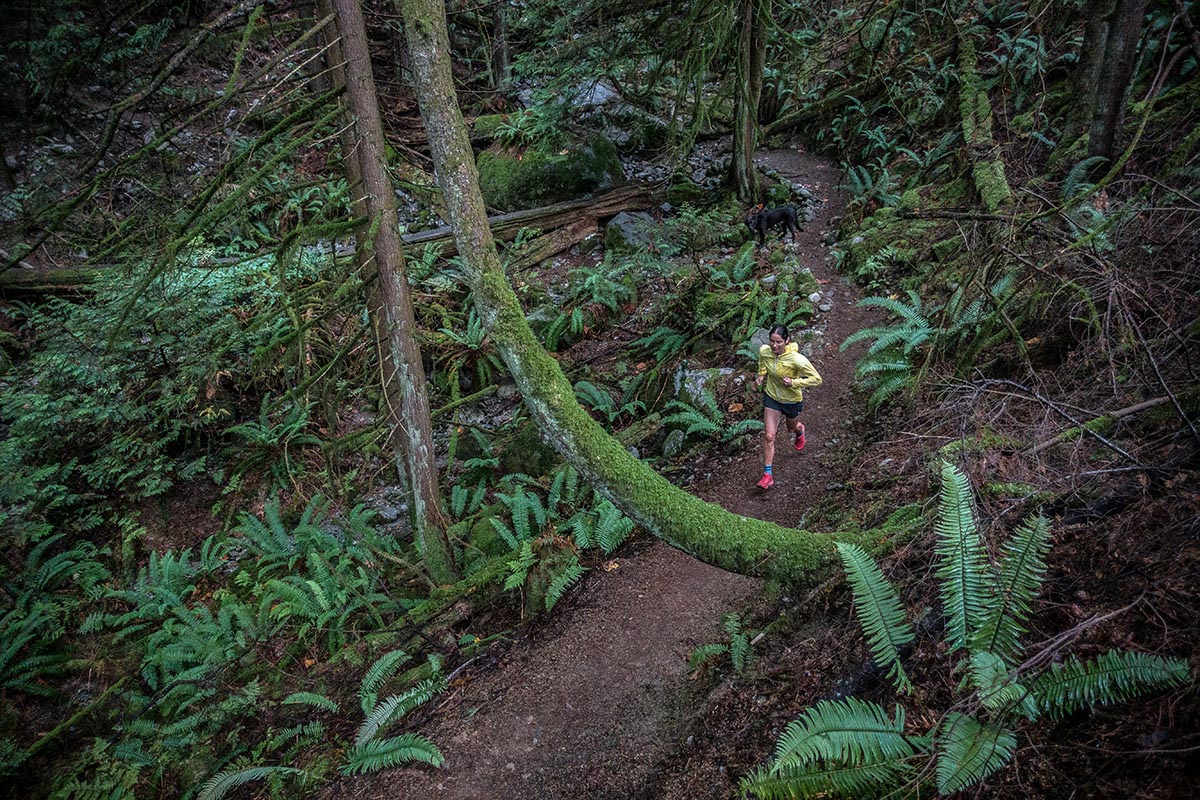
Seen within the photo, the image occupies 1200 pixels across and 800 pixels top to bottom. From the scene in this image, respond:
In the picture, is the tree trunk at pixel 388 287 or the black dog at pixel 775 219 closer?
the tree trunk at pixel 388 287

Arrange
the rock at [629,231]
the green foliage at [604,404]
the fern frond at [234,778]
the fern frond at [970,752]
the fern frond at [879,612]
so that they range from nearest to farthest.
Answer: the fern frond at [970,752], the fern frond at [879,612], the fern frond at [234,778], the green foliage at [604,404], the rock at [629,231]

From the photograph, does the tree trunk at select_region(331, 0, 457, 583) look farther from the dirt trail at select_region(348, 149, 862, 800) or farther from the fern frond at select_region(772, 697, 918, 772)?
the fern frond at select_region(772, 697, 918, 772)

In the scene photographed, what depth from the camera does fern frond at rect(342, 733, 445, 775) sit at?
4.66m

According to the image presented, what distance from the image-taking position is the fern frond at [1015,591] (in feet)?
8.39

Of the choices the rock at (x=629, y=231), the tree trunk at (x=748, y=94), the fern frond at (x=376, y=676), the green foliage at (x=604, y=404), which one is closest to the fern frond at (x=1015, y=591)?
the fern frond at (x=376, y=676)

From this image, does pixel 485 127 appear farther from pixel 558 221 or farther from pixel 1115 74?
pixel 1115 74

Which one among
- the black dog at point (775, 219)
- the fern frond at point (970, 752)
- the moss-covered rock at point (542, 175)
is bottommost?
the fern frond at point (970, 752)

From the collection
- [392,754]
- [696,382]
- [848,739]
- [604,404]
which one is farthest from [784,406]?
[392,754]

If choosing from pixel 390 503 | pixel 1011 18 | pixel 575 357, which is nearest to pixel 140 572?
pixel 390 503

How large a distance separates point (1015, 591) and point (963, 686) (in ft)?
1.70

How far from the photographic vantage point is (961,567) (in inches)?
111

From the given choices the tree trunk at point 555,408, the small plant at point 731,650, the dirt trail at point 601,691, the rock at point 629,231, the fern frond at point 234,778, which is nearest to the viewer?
the tree trunk at point 555,408

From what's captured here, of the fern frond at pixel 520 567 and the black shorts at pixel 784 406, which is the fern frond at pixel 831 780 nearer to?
the fern frond at pixel 520 567

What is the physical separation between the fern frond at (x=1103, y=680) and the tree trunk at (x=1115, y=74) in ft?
23.9
